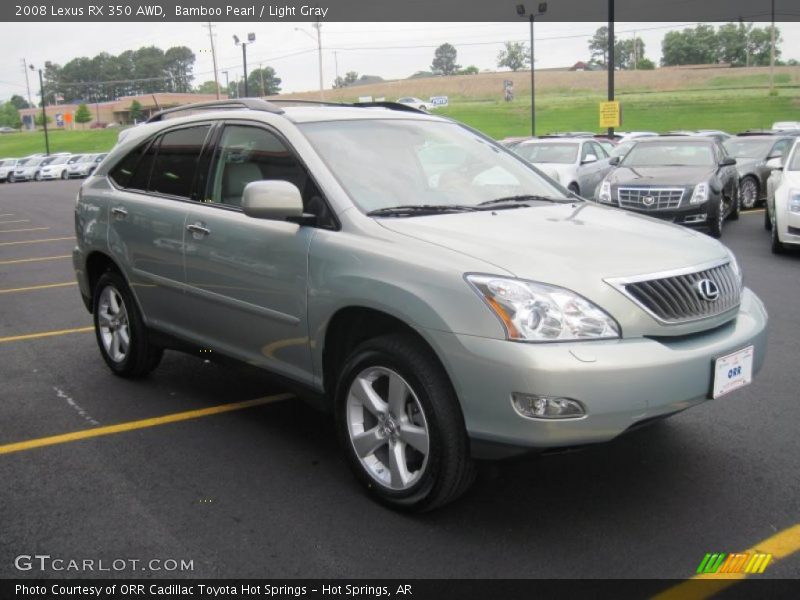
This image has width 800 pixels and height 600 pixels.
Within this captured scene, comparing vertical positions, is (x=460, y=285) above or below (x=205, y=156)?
below

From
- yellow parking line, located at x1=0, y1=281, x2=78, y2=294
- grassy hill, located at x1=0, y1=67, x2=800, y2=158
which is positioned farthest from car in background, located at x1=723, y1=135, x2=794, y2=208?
grassy hill, located at x1=0, y1=67, x2=800, y2=158

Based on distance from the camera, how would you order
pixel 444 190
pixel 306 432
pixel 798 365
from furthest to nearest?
pixel 798 365 < pixel 306 432 < pixel 444 190

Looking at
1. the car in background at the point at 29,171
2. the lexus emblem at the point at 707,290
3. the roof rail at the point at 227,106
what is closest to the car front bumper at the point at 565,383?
the lexus emblem at the point at 707,290

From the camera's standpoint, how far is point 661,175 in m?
13.0

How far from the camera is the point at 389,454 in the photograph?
11.8 feet

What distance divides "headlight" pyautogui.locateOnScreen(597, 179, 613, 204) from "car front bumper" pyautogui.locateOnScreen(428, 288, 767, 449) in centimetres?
1023

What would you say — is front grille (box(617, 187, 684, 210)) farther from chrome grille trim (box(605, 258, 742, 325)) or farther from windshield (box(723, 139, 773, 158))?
chrome grille trim (box(605, 258, 742, 325))

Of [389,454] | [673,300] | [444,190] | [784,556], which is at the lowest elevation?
[784,556]

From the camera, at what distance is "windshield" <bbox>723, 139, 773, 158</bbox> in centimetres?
1753

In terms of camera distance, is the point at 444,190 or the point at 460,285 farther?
the point at 444,190
